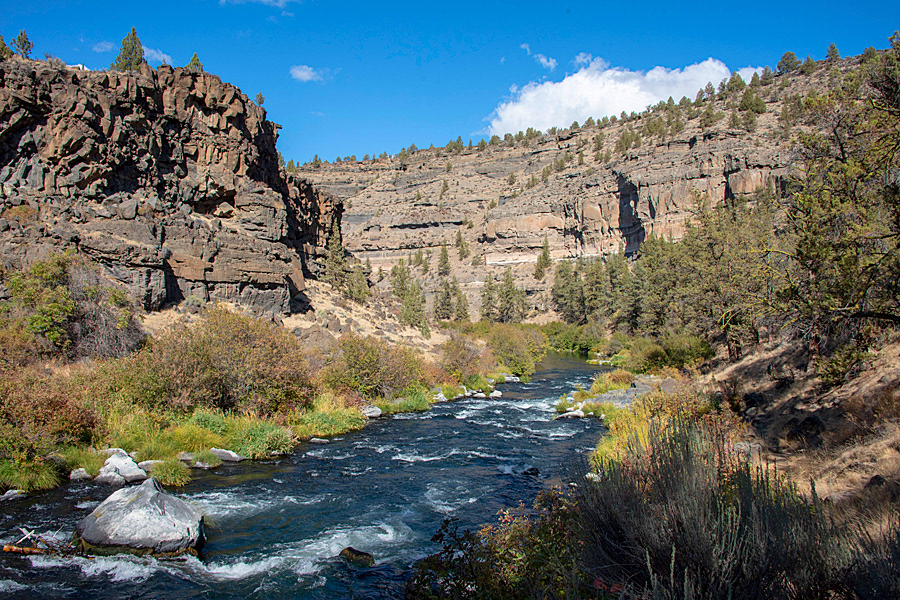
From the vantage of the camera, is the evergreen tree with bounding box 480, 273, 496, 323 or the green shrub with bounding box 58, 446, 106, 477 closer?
the green shrub with bounding box 58, 446, 106, 477

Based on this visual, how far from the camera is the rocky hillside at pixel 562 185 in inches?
3300

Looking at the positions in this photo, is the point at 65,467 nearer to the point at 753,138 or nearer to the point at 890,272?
the point at 890,272

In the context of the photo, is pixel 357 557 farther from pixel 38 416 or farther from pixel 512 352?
pixel 512 352

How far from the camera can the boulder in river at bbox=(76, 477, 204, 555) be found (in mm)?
7457

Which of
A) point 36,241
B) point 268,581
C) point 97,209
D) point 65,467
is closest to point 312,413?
point 65,467

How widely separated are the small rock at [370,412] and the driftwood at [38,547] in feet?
40.7

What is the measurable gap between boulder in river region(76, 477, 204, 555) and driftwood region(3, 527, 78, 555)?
20 centimetres

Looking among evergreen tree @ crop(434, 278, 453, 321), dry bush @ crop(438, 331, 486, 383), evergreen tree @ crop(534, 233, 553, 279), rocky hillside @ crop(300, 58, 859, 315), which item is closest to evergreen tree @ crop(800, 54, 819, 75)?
rocky hillside @ crop(300, 58, 859, 315)

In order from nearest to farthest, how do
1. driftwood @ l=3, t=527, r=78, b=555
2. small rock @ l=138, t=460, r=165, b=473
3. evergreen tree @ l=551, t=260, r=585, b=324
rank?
driftwood @ l=3, t=527, r=78, b=555
small rock @ l=138, t=460, r=165, b=473
evergreen tree @ l=551, t=260, r=585, b=324

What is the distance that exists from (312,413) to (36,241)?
1558 centimetres

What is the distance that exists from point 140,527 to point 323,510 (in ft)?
11.6

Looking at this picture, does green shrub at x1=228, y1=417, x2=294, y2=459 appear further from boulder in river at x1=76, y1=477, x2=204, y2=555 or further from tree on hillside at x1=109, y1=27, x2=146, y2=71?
tree on hillside at x1=109, y1=27, x2=146, y2=71

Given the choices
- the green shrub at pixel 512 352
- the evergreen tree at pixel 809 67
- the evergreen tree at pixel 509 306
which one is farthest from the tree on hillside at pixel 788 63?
the green shrub at pixel 512 352

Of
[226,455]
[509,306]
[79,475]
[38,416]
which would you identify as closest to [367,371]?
[226,455]
